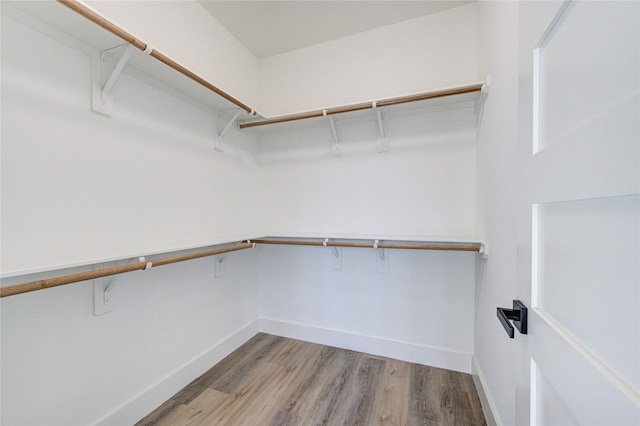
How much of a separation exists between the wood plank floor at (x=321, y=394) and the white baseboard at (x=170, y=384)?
0.04 m

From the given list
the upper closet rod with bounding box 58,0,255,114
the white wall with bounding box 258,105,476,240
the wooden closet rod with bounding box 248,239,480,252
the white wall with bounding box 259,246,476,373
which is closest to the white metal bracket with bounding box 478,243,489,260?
the wooden closet rod with bounding box 248,239,480,252

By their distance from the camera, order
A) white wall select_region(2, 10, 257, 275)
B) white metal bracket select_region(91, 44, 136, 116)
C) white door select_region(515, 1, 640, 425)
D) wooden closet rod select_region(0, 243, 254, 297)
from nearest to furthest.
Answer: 1. white door select_region(515, 1, 640, 425)
2. wooden closet rod select_region(0, 243, 254, 297)
3. white wall select_region(2, 10, 257, 275)
4. white metal bracket select_region(91, 44, 136, 116)

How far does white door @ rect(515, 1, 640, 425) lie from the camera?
0.31 metres

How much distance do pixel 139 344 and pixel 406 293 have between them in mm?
1769

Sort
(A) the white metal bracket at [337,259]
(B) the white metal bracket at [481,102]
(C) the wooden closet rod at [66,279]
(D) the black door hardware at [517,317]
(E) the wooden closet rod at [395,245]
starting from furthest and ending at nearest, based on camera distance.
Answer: (A) the white metal bracket at [337,259], (E) the wooden closet rod at [395,245], (B) the white metal bracket at [481,102], (C) the wooden closet rod at [66,279], (D) the black door hardware at [517,317]

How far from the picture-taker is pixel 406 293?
1.95m

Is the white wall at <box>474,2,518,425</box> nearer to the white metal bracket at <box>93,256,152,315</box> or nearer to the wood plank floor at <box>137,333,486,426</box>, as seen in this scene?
the wood plank floor at <box>137,333,486,426</box>

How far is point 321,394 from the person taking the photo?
5.23 feet

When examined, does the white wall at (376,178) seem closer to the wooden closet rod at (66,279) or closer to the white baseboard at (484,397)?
the white baseboard at (484,397)

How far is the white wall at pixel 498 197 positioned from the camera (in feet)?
3.41

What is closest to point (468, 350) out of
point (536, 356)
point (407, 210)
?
point (407, 210)

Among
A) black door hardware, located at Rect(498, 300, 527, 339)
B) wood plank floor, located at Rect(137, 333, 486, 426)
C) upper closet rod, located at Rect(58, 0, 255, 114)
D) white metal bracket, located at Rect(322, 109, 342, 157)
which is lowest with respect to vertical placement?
wood plank floor, located at Rect(137, 333, 486, 426)

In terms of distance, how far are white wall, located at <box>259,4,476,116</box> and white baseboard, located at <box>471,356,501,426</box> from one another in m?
1.90

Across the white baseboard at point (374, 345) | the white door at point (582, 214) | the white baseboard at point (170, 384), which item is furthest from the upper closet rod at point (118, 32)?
the white baseboard at point (374, 345)
